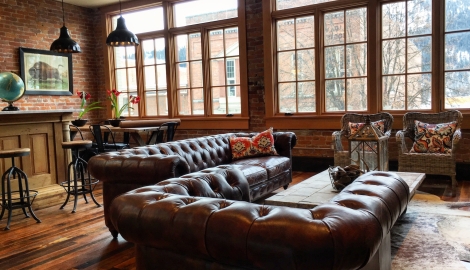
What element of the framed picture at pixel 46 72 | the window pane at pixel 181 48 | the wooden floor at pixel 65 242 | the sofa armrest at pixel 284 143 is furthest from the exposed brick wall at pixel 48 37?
the sofa armrest at pixel 284 143

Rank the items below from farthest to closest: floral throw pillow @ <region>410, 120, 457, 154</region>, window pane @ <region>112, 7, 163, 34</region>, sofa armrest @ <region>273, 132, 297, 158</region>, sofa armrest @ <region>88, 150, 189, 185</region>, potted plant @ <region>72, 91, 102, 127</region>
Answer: window pane @ <region>112, 7, 163, 34</region> < potted plant @ <region>72, 91, 102, 127</region> < sofa armrest @ <region>273, 132, 297, 158</region> < floral throw pillow @ <region>410, 120, 457, 154</region> < sofa armrest @ <region>88, 150, 189, 185</region>

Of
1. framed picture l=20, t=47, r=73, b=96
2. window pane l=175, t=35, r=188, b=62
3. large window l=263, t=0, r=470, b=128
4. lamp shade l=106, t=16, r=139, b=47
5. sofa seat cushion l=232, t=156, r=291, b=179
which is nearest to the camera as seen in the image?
sofa seat cushion l=232, t=156, r=291, b=179

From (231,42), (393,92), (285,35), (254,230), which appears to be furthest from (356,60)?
(254,230)

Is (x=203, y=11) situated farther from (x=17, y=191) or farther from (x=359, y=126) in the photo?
(x=17, y=191)

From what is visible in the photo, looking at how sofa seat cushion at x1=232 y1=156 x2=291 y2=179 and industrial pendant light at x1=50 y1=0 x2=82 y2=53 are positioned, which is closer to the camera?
sofa seat cushion at x1=232 y1=156 x2=291 y2=179

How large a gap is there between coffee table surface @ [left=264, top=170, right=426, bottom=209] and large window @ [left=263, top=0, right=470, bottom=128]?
7.16 feet

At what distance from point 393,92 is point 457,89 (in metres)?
0.78

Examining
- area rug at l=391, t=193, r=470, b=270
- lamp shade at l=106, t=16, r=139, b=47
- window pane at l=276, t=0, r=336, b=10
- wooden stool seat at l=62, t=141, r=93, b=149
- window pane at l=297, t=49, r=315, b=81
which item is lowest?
area rug at l=391, t=193, r=470, b=270

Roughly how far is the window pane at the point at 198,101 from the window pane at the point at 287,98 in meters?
1.54

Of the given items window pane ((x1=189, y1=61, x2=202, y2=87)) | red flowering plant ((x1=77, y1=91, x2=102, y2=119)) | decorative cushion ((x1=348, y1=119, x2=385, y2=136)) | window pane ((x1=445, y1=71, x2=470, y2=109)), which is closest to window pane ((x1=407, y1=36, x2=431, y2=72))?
window pane ((x1=445, y1=71, x2=470, y2=109))

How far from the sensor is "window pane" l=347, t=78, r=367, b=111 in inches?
228

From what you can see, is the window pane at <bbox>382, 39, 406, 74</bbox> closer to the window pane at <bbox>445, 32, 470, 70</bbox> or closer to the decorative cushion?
the window pane at <bbox>445, 32, 470, 70</bbox>

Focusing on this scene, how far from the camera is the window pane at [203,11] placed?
6.78 m

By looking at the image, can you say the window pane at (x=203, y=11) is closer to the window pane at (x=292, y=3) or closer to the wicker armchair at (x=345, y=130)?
the window pane at (x=292, y=3)
